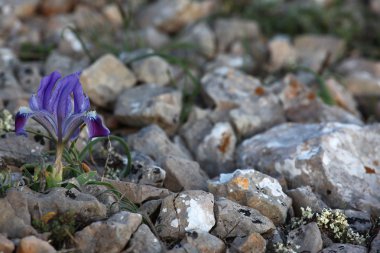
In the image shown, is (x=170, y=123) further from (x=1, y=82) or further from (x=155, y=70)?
(x=1, y=82)

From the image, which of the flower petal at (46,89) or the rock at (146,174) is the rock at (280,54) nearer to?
the rock at (146,174)

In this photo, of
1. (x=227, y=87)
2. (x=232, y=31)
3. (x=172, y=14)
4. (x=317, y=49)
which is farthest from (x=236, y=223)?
(x=172, y=14)

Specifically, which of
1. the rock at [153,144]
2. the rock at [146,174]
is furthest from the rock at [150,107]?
the rock at [146,174]

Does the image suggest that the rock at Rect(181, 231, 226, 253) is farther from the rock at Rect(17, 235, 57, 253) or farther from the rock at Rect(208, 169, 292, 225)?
the rock at Rect(17, 235, 57, 253)

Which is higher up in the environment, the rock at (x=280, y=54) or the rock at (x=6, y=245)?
the rock at (x=6, y=245)

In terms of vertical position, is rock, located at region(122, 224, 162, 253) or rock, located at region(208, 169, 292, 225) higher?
rock, located at region(122, 224, 162, 253)

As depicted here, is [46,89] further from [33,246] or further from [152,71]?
[152,71]

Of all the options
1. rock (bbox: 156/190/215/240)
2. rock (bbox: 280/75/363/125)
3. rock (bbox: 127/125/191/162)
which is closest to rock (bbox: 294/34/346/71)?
rock (bbox: 280/75/363/125)

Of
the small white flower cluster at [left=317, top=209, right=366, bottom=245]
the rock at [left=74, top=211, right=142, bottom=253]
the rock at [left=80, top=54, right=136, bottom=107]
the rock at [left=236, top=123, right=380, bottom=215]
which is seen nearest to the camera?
the rock at [left=74, top=211, right=142, bottom=253]
